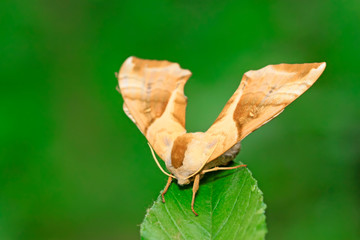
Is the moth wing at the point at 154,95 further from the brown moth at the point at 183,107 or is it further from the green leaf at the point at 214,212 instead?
the green leaf at the point at 214,212

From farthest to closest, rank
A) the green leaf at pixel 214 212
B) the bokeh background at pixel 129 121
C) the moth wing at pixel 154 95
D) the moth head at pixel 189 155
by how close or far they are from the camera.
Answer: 1. the bokeh background at pixel 129 121
2. the moth wing at pixel 154 95
3. the moth head at pixel 189 155
4. the green leaf at pixel 214 212

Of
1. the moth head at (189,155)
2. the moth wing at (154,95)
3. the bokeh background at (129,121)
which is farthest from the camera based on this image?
the bokeh background at (129,121)

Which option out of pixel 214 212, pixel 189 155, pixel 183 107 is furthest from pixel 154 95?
pixel 214 212

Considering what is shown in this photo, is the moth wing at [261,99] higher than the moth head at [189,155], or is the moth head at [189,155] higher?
the moth wing at [261,99]

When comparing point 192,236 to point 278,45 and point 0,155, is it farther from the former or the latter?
point 278,45

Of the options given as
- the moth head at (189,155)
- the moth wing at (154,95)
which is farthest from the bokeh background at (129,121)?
the moth head at (189,155)

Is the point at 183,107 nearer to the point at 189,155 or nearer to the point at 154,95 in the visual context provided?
the point at 154,95

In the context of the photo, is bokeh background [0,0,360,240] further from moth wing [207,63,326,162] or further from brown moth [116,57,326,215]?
moth wing [207,63,326,162]
